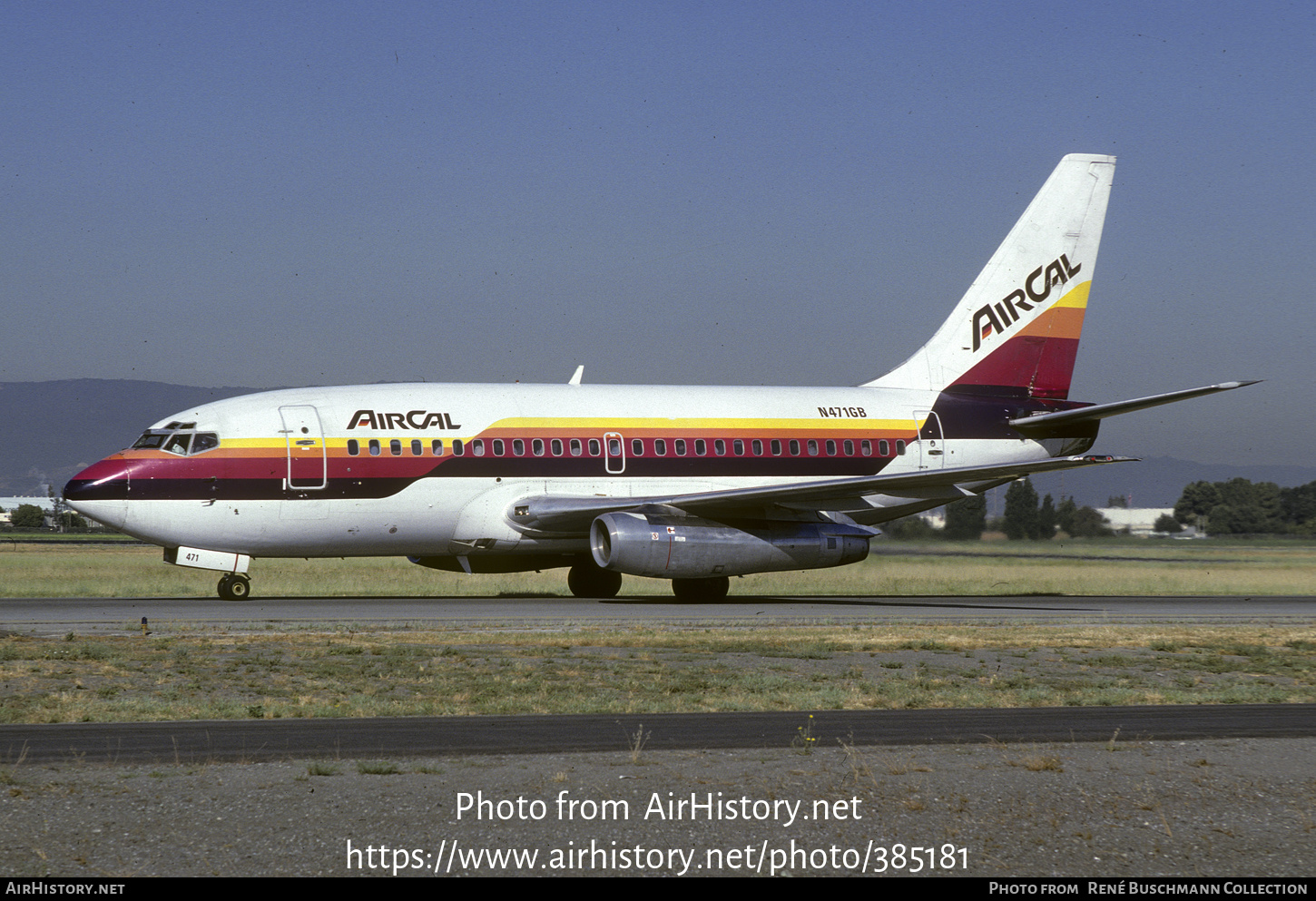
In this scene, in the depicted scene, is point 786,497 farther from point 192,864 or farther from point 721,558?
point 192,864

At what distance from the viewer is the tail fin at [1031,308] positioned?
34781 millimetres

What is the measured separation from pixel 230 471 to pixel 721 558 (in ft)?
32.7

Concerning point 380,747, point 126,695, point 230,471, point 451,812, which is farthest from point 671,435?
point 451,812

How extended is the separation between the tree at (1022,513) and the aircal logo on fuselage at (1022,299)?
16.3 metres

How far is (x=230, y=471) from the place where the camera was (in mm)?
27828

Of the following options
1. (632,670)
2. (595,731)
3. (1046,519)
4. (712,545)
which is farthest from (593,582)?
(1046,519)

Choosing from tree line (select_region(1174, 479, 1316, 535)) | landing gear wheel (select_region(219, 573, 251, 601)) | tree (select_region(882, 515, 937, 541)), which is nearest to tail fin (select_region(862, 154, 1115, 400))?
tree (select_region(882, 515, 937, 541))

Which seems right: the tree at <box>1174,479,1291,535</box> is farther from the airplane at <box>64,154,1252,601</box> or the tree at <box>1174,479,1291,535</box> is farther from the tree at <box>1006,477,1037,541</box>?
the airplane at <box>64,154,1252,601</box>

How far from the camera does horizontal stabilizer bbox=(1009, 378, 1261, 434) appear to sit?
29562 mm

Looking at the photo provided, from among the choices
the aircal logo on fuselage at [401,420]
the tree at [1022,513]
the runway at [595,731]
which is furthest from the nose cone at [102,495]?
the tree at [1022,513]

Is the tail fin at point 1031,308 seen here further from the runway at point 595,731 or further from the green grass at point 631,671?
the runway at point 595,731

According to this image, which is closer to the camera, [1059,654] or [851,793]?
[851,793]

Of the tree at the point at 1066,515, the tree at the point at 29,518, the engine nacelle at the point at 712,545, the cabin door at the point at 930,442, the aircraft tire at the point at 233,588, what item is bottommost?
the tree at the point at 29,518

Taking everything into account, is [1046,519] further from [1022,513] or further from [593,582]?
[593,582]
